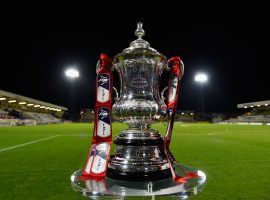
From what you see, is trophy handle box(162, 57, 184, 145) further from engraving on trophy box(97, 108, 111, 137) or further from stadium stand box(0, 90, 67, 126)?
stadium stand box(0, 90, 67, 126)

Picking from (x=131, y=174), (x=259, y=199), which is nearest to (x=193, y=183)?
(x=131, y=174)

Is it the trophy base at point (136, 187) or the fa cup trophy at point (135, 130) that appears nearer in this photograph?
the trophy base at point (136, 187)

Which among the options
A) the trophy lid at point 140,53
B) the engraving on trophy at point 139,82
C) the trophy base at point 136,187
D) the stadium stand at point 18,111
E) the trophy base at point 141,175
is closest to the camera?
the trophy base at point 136,187

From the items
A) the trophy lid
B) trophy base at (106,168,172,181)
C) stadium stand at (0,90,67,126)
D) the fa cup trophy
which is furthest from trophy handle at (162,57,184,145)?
stadium stand at (0,90,67,126)

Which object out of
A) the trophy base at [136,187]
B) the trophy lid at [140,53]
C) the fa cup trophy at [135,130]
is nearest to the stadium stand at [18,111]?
the fa cup trophy at [135,130]

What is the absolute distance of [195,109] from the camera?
75875 mm

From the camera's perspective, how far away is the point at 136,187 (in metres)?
1.51

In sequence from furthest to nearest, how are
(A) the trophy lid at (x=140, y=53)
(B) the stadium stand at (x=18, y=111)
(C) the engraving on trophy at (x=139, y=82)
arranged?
1. (B) the stadium stand at (x=18, y=111)
2. (C) the engraving on trophy at (x=139, y=82)
3. (A) the trophy lid at (x=140, y=53)

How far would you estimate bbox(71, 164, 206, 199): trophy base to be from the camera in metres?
1.38

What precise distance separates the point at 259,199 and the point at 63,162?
3913mm

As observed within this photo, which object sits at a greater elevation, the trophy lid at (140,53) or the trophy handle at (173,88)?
the trophy lid at (140,53)

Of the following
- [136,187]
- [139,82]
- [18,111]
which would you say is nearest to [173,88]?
[139,82]

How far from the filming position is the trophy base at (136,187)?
4.53ft

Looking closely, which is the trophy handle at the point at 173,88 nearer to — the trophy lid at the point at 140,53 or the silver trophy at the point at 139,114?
the silver trophy at the point at 139,114
